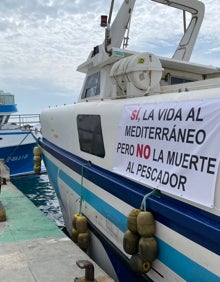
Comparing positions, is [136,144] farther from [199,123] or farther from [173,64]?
[173,64]

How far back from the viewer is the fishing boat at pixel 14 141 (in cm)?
1399

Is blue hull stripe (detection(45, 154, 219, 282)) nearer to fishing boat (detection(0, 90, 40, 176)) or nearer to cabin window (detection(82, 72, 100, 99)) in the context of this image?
cabin window (detection(82, 72, 100, 99))

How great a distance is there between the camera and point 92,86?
204 inches

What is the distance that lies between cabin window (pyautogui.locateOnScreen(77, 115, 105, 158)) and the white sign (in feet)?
1.71

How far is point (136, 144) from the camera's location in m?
2.89

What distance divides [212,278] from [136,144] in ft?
3.98

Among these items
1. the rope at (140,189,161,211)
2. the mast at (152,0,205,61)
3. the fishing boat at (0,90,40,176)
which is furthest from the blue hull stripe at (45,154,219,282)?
the fishing boat at (0,90,40,176)

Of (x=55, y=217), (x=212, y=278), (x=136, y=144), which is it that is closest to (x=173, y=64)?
(x=136, y=144)

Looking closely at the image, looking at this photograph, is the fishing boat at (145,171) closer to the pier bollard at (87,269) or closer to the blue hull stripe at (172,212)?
the blue hull stripe at (172,212)

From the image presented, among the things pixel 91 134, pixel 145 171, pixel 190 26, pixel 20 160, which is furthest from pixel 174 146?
pixel 20 160

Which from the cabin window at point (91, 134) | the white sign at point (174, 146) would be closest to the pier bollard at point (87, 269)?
the white sign at point (174, 146)

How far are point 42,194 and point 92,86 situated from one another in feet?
21.4

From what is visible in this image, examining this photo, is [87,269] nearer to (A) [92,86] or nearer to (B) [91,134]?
(B) [91,134]

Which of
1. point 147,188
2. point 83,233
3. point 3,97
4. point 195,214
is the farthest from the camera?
point 3,97
